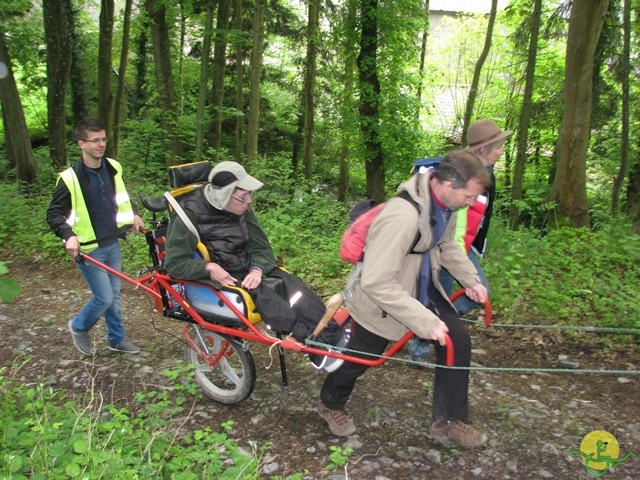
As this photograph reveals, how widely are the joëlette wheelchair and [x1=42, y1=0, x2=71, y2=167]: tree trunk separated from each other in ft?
31.4

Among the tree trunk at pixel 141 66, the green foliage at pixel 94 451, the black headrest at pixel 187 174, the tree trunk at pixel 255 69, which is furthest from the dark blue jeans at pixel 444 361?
the tree trunk at pixel 141 66

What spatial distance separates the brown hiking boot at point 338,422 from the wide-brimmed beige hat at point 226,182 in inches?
69.3

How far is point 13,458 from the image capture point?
240 centimetres

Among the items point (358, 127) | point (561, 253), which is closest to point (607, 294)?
point (561, 253)

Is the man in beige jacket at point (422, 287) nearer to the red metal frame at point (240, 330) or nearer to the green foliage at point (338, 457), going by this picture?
the red metal frame at point (240, 330)

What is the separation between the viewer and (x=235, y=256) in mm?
4074

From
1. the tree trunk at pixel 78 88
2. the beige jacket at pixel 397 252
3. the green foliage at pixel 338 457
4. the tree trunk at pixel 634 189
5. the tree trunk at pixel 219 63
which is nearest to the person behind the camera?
the beige jacket at pixel 397 252

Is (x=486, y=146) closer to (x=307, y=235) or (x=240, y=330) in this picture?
(x=240, y=330)

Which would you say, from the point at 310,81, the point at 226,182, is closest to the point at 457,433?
the point at 226,182

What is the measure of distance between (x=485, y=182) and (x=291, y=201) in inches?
311

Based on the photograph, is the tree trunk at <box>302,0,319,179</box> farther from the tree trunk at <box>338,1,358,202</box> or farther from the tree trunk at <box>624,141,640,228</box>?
the tree trunk at <box>624,141,640,228</box>

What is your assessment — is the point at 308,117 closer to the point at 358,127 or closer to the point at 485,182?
the point at 358,127

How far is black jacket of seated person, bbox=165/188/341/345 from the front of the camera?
350 centimetres

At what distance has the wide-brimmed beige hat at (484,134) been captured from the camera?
396 cm
